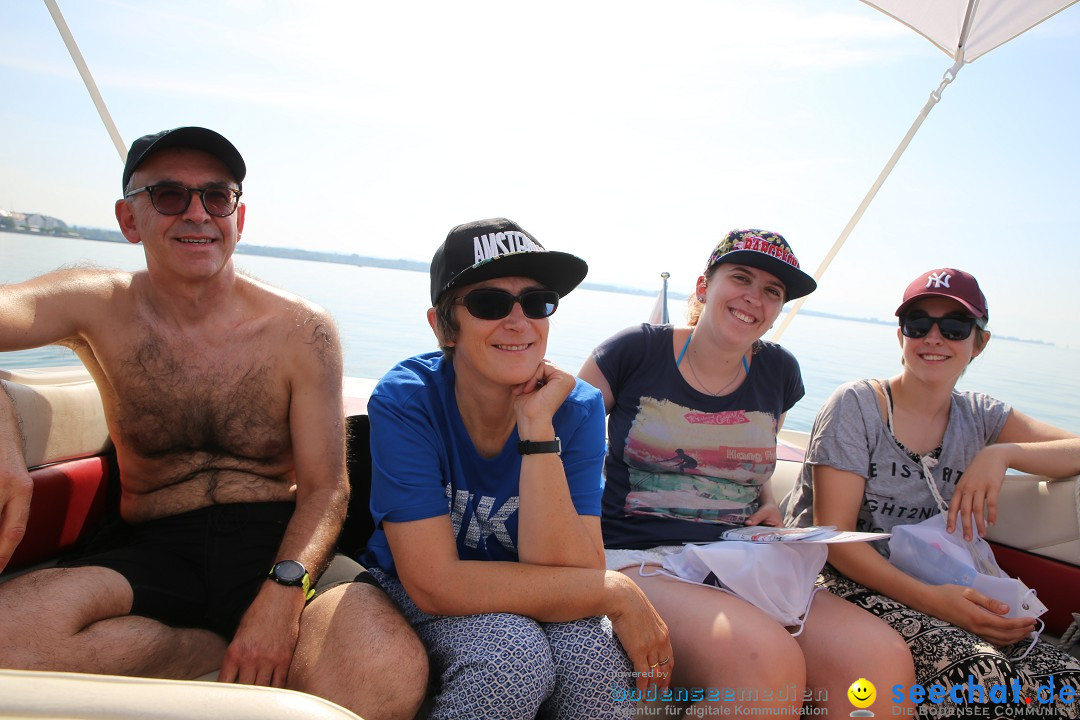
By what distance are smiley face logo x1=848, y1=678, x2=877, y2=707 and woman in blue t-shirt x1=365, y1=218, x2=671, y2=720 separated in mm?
499

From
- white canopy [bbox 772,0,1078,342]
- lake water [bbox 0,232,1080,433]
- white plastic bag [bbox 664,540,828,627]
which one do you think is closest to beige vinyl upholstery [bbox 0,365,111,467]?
white plastic bag [bbox 664,540,828,627]

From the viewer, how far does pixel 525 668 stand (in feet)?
4.69

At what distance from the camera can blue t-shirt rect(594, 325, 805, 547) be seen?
2199 mm

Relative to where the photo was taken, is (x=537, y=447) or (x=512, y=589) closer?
(x=512, y=589)

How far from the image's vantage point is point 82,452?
219cm

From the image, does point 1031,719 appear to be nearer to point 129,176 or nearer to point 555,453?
point 555,453

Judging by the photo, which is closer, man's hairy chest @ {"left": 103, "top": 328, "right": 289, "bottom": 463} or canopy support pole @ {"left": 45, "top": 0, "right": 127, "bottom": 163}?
man's hairy chest @ {"left": 103, "top": 328, "right": 289, "bottom": 463}

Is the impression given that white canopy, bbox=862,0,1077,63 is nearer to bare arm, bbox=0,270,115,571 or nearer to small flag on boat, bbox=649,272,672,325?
small flag on boat, bbox=649,272,672,325

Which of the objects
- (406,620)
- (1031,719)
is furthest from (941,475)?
(406,620)

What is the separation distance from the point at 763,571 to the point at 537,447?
29.2 inches

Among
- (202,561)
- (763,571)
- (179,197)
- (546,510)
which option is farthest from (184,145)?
(763,571)

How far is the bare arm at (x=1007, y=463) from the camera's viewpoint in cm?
217

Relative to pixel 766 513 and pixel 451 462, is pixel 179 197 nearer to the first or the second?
pixel 451 462

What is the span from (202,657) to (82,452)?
0.84 meters
